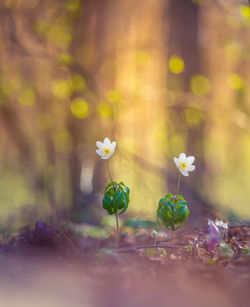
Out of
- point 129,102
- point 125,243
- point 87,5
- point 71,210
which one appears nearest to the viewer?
point 125,243

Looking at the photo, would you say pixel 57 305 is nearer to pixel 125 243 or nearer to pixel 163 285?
pixel 163 285

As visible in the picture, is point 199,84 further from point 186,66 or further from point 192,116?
point 192,116

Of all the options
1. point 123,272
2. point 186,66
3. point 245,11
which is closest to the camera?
point 123,272

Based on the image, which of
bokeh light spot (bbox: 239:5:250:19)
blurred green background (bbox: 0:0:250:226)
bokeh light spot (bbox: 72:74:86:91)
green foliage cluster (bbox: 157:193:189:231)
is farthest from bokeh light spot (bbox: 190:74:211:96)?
green foliage cluster (bbox: 157:193:189:231)

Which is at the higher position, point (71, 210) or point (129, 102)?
point (129, 102)

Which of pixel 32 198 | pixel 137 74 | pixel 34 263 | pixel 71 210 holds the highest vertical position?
pixel 137 74

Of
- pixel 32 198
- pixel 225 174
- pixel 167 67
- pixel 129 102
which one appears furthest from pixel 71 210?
pixel 225 174

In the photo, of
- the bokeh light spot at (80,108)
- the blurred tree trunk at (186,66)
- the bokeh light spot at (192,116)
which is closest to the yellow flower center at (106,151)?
the bokeh light spot at (80,108)

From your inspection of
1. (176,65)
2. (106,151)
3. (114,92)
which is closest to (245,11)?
(176,65)
